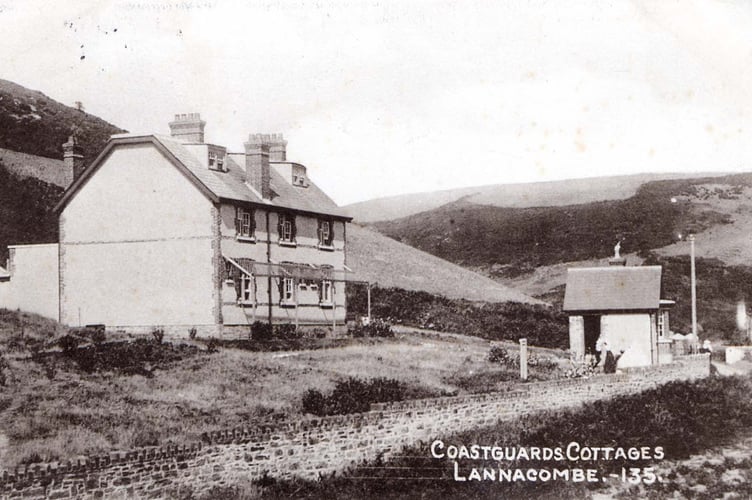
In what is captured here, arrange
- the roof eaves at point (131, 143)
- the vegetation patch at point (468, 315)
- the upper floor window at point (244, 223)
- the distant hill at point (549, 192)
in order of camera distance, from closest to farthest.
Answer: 1. the roof eaves at point (131, 143)
2. the upper floor window at point (244, 223)
3. the vegetation patch at point (468, 315)
4. the distant hill at point (549, 192)

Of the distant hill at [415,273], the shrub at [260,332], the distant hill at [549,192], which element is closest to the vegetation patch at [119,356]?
the shrub at [260,332]

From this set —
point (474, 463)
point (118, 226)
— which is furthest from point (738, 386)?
point (118, 226)

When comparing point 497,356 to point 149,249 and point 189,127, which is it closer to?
point 149,249

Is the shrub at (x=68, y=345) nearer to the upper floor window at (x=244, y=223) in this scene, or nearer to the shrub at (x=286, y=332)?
the upper floor window at (x=244, y=223)

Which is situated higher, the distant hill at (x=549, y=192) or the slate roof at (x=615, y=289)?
the distant hill at (x=549, y=192)

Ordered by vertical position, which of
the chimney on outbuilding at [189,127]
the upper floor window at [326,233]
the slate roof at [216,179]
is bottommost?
the upper floor window at [326,233]

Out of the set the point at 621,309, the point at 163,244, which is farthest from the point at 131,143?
the point at 621,309
